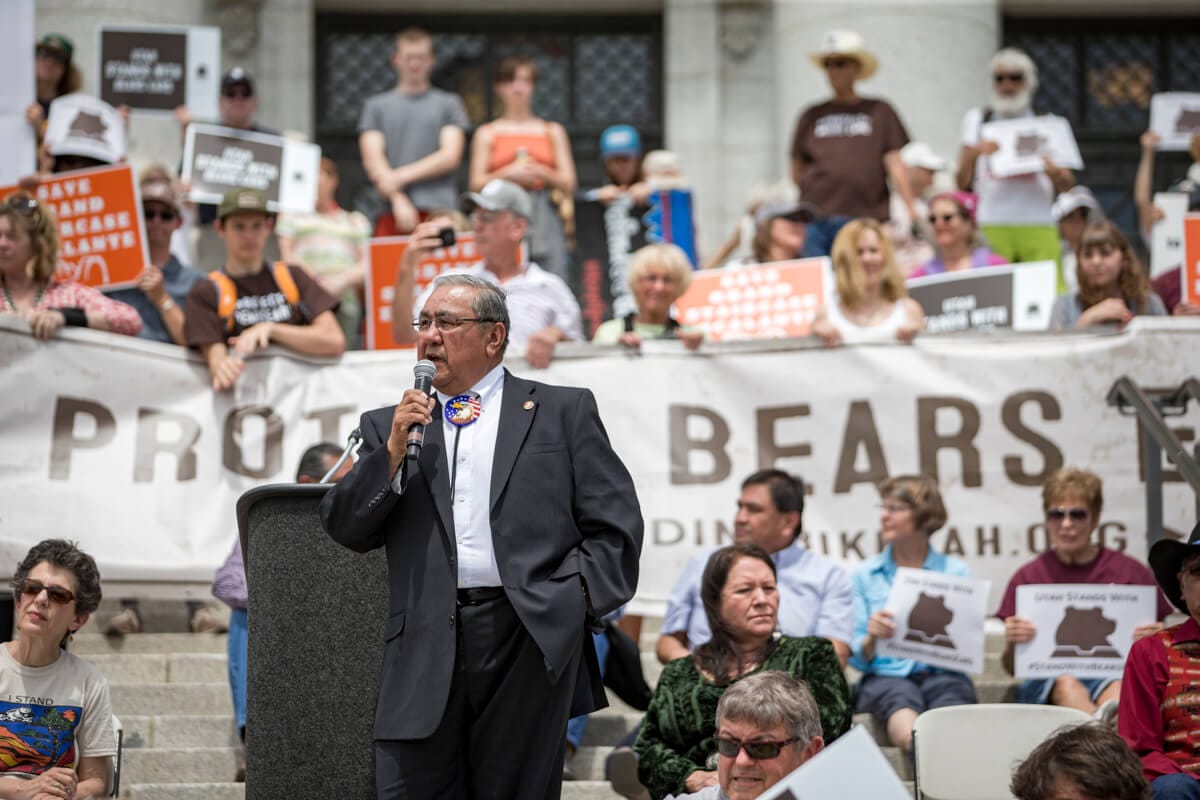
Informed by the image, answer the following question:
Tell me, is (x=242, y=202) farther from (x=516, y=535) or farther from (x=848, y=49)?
(x=516, y=535)

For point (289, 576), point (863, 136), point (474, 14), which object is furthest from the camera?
point (474, 14)

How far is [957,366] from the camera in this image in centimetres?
997

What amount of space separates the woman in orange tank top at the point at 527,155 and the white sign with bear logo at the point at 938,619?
195 inches

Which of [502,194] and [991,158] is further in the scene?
[991,158]

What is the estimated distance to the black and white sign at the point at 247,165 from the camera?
11953 mm

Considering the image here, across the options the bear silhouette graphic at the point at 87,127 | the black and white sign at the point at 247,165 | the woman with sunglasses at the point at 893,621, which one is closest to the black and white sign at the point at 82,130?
the bear silhouette graphic at the point at 87,127

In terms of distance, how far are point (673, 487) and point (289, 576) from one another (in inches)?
180

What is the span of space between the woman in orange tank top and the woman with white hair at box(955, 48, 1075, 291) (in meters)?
2.72

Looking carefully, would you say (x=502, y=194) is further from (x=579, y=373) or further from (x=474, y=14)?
(x=474, y=14)

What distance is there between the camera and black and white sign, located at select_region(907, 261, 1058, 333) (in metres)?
11.1

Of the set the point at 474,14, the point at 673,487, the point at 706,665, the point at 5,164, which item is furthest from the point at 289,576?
the point at 474,14

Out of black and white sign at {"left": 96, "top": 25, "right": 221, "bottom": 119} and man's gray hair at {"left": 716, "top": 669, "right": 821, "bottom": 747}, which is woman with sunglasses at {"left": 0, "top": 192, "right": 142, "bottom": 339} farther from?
man's gray hair at {"left": 716, "top": 669, "right": 821, "bottom": 747}

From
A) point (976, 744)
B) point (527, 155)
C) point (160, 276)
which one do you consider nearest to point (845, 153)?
point (527, 155)

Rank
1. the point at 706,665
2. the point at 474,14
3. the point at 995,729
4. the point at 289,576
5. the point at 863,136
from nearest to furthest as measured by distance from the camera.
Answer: the point at 289,576 → the point at 706,665 → the point at 995,729 → the point at 863,136 → the point at 474,14
